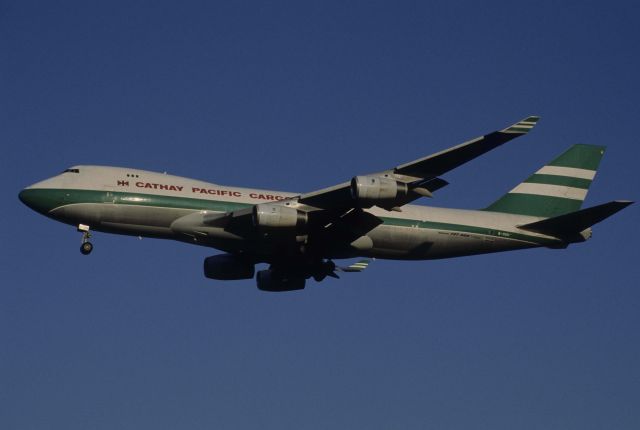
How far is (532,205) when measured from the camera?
49062 mm

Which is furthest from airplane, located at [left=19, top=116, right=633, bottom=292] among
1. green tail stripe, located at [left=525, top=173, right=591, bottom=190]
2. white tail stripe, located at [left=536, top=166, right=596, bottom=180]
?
white tail stripe, located at [left=536, top=166, right=596, bottom=180]

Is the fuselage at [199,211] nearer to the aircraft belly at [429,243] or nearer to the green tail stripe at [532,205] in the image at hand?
the aircraft belly at [429,243]

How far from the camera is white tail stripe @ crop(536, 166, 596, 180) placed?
5016 cm

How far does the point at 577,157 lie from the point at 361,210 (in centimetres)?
Result: 1518

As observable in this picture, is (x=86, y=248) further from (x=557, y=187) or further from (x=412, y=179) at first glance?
(x=557, y=187)

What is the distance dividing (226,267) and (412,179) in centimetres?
1211

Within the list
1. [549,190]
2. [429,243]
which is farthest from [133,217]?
[549,190]

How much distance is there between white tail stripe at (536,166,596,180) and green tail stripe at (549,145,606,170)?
0.64ft

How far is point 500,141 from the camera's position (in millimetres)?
36000

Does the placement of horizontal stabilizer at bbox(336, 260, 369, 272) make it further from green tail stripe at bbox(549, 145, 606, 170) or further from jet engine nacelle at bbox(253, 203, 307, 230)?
green tail stripe at bbox(549, 145, 606, 170)

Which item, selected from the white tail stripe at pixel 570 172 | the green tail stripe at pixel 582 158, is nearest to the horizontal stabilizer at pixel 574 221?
the white tail stripe at pixel 570 172

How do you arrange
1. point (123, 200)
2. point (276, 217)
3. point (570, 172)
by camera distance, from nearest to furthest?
point (276, 217)
point (123, 200)
point (570, 172)

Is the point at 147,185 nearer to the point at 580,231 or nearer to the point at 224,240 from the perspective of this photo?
the point at 224,240

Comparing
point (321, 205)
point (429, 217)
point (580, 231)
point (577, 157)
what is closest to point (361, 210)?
point (321, 205)
